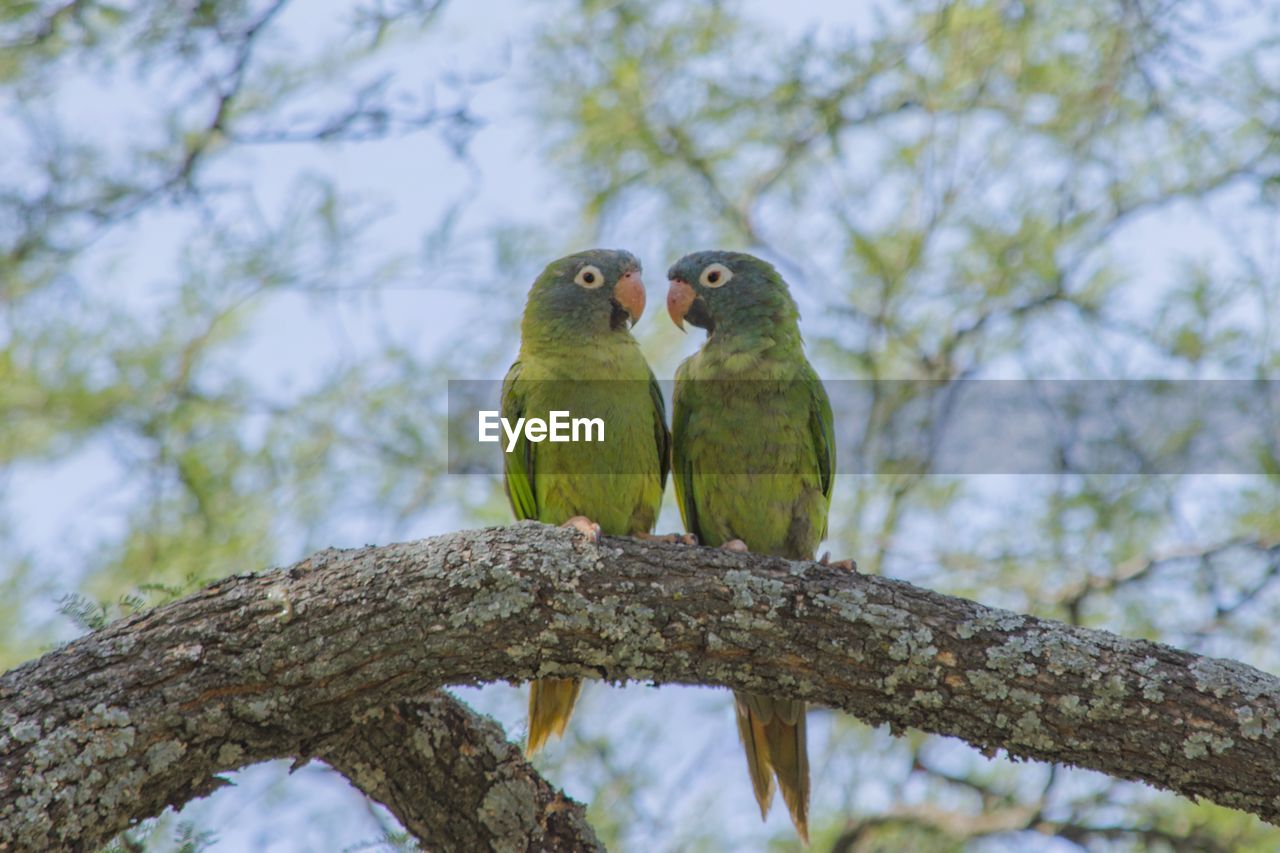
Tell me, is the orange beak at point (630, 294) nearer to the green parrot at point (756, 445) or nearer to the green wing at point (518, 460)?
the green parrot at point (756, 445)

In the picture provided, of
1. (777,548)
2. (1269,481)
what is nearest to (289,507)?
(777,548)

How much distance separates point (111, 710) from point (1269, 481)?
19.8ft

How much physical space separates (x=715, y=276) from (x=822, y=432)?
815 mm

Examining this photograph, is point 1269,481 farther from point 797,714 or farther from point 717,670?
point 717,670

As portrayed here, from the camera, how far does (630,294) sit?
199 inches

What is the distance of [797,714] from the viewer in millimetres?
4457

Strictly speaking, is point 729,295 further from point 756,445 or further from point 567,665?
point 567,665

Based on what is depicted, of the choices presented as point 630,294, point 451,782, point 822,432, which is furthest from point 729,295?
point 451,782

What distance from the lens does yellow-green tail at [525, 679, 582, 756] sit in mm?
4258

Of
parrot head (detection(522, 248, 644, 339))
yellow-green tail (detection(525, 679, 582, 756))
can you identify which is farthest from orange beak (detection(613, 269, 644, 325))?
yellow-green tail (detection(525, 679, 582, 756))

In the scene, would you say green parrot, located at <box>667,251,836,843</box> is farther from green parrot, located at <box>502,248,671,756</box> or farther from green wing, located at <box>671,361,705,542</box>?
green parrot, located at <box>502,248,671,756</box>

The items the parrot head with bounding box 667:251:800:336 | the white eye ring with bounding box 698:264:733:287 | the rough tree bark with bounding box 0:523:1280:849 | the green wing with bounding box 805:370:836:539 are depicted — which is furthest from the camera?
the white eye ring with bounding box 698:264:733:287

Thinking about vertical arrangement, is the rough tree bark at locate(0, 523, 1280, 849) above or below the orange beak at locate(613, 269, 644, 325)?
below

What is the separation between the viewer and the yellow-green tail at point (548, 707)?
426cm
